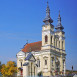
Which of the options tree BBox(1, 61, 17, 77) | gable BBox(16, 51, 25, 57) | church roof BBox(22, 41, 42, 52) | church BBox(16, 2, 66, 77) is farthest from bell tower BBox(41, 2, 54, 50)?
tree BBox(1, 61, 17, 77)

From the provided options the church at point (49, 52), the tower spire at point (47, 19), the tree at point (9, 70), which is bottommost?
the tree at point (9, 70)

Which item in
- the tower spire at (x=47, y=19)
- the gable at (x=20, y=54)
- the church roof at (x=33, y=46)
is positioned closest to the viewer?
the tower spire at (x=47, y=19)

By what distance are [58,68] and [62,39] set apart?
7747 millimetres

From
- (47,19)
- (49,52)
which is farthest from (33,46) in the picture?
(47,19)

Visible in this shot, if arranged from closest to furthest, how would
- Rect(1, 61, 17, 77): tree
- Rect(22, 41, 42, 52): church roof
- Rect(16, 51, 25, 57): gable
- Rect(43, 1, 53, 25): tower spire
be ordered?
Rect(1, 61, 17, 77): tree
Rect(43, 1, 53, 25): tower spire
Rect(22, 41, 42, 52): church roof
Rect(16, 51, 25, 57): gable

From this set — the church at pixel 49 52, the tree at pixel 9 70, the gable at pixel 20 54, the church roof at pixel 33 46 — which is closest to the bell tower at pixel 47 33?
the church at pixel 49 52

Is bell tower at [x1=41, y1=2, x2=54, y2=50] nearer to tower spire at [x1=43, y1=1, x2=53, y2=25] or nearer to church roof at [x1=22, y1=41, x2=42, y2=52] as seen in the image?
tower spire at [x1=43, y1=1, x2=53, y2=25]

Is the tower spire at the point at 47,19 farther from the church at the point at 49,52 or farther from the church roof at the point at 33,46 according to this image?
the church roof at the point at 33,46

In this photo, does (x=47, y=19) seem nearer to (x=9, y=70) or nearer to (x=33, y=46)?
(x=33, y=46)

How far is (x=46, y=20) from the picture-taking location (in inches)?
1861

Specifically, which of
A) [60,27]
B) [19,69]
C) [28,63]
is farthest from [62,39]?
[28,63]

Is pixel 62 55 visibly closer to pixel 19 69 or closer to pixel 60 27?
pixel 60 27

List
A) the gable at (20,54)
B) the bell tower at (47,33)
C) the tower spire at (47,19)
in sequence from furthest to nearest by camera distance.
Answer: the gable at (20,54), the tower spire at (47,19), the bell tower at (47,33)

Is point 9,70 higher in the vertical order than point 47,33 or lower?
lower
